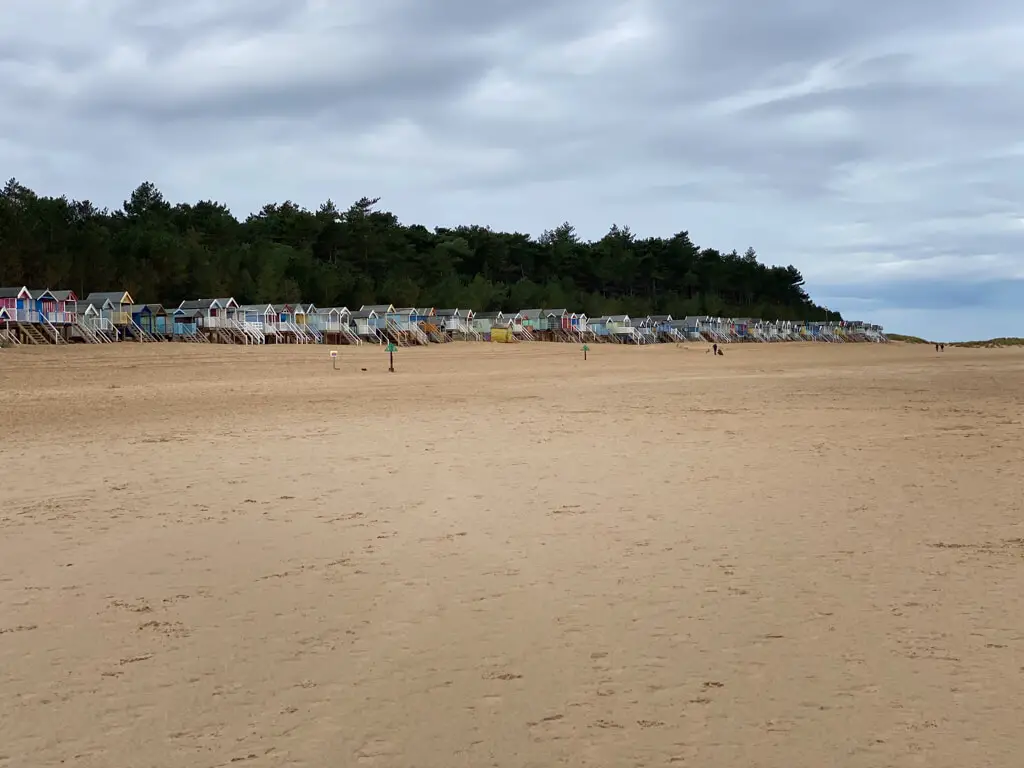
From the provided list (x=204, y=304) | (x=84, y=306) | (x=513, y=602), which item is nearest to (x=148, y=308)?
(x=204, y=304)

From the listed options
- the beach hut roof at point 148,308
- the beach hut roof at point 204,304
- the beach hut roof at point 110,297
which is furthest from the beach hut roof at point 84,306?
the beach hut roof at point 204,304

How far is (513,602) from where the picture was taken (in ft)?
16.9

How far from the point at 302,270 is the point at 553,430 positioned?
73397 millimetres

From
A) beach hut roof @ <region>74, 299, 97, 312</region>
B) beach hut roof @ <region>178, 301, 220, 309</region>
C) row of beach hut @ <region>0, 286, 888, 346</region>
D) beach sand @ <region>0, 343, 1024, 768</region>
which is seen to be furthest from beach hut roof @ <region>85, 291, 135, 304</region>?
beach sand @ <region>0, 343, 1024, 768</region>

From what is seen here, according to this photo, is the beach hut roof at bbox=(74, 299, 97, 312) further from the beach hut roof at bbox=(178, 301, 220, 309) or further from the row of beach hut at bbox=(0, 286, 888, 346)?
the beach hut roof at bbox=(178, 301, 220, 309)

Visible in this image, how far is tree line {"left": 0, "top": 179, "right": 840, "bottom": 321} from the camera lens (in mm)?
68500

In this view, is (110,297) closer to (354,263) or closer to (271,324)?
(271,324)

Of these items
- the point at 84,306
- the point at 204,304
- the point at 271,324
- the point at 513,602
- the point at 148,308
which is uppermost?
the point at 204,304

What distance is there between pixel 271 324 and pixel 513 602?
200ft

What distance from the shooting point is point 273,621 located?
4.85 m

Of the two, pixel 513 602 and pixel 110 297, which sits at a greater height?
pixel 110 297

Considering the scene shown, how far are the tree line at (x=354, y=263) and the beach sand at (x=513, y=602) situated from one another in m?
62.3

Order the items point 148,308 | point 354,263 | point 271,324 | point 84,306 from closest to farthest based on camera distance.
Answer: point 84,306
point 148,308
point 271,324
point 354,263

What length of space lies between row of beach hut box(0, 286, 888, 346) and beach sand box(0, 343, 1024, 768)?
3981 centimetres
